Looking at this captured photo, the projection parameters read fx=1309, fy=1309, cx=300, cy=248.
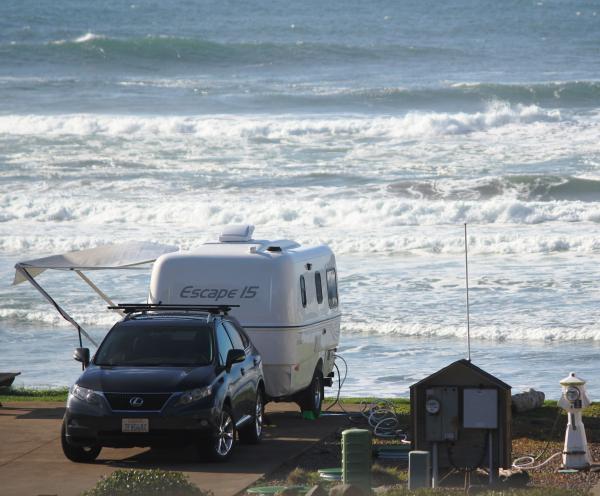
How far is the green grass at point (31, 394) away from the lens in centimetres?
1611

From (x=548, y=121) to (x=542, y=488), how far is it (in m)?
41.2

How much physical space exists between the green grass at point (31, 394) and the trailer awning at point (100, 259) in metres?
1.44

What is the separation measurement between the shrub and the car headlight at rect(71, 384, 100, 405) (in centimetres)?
216

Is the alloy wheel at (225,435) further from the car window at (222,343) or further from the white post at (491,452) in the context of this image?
the white post at (491,452)

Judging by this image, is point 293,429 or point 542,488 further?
point 293,429

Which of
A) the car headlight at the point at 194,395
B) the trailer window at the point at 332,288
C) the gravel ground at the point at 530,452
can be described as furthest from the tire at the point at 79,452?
the trailer window at the point at 332,288

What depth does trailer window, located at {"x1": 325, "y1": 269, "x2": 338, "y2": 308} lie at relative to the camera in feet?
51.5

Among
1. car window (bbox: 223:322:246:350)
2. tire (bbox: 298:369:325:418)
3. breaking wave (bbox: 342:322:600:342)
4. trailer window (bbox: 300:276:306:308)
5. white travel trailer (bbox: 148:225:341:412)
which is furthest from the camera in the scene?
breaking wave (bbox: 342:322:600:342)

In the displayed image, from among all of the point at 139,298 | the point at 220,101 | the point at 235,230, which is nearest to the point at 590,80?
the point at 220,101

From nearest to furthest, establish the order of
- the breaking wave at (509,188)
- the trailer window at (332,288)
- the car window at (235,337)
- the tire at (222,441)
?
1. the tire at (222,441)
2. the car window at (235,337)
3. the trailer window at (332,288)
4. the breaking wave at (509,188)

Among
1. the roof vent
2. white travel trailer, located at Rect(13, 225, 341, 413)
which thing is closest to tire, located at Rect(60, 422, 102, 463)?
white travel trailer, located at Rect(13, 225, 341, 413)

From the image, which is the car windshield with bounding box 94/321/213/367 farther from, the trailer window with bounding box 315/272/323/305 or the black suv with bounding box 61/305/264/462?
the trailer window with bounding box 315/272/323/305

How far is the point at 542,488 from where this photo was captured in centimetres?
1021

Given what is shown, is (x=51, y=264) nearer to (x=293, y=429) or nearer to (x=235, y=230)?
(x=235, y=230)
